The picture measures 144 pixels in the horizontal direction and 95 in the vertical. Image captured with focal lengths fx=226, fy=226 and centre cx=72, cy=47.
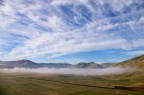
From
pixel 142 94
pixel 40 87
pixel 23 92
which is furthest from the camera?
pixel 40 87

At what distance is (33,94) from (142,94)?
93.0 ft

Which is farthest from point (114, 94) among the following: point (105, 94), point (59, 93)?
point (59, 93)

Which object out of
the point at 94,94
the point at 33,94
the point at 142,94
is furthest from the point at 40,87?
the point at 142,94

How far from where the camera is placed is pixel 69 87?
70.2 metres

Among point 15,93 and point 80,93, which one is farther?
point 80,93

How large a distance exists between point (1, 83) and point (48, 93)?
12.8 meters

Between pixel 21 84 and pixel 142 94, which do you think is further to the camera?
pixel 21 84

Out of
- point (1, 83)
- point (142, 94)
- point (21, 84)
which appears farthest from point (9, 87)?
point (142, 94)

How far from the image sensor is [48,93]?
198 feet

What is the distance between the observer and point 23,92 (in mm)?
59656

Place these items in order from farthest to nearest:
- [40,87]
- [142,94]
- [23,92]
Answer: [40,87] → [23,92] → [142,94]

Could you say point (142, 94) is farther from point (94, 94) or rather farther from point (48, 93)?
point (48, 93)

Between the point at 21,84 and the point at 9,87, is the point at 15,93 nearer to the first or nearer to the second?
the point at 9,87

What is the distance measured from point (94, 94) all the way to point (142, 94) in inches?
474
